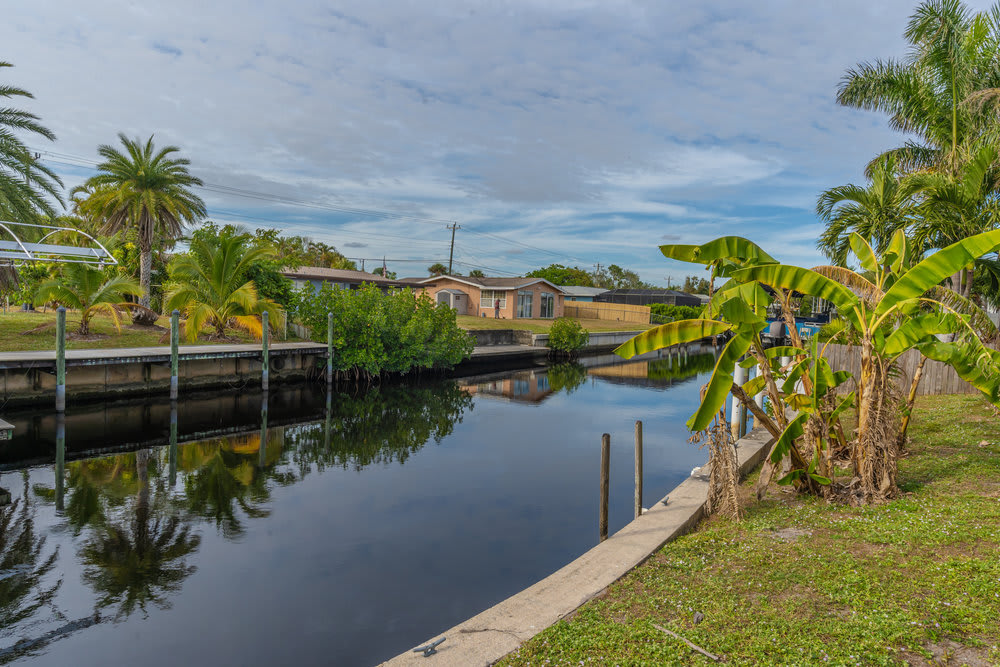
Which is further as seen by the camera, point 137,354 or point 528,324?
point 528,324

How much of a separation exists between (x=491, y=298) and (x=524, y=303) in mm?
2869

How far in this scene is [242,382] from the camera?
22.5 m

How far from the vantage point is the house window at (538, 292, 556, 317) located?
5453 centimetres

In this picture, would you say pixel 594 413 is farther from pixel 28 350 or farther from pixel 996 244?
pixel 28 350

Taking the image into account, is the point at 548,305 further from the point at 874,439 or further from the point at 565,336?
the point at 874,439

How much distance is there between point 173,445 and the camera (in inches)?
580

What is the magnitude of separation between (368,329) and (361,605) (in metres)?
18.1

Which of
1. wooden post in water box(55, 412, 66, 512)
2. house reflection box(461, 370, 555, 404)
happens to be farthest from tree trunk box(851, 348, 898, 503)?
house reflection box(461, 370, 555, 404)

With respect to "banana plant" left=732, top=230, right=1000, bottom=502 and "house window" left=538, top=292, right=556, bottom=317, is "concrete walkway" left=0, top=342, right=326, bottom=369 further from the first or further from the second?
"house window" left=538, top=292, right=556, bottom=317

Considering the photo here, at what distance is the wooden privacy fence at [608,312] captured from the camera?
59.0 meters

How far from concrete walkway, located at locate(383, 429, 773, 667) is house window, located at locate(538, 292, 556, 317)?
45.8 metres

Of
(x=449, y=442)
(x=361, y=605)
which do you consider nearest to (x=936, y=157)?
(x=449, y=442)

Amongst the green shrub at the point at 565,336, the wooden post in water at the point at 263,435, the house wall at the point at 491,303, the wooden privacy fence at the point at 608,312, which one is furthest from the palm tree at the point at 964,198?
the wooden privacy fence at the point at 608,312

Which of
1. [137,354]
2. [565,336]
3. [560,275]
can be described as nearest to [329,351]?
[137,354]
